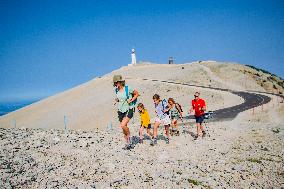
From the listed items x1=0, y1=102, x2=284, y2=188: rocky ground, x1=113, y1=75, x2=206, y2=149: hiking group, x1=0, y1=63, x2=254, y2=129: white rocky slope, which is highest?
x1=0, y1=63, x2=254, y2=129: white rocky slope

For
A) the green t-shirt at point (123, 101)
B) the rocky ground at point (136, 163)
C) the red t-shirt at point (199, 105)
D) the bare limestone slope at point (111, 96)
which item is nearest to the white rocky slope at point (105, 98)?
the bare limestone slope at point (111, 96)

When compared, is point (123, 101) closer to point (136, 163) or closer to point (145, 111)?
point (136, 163)

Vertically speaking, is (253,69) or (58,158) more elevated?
(253,69)

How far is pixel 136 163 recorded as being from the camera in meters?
11.4

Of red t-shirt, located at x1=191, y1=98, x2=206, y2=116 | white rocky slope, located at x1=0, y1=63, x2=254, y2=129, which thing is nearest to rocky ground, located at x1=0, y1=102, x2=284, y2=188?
red t-shirt, located at x1=191, y1=98, x2=206, y2=116

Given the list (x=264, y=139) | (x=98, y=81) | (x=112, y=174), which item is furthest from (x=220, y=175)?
(x=98, y=81)

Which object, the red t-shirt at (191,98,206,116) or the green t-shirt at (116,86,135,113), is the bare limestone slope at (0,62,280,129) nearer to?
the red t-shirt at (191,98,206,116)

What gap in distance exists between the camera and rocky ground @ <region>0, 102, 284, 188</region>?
945 cm

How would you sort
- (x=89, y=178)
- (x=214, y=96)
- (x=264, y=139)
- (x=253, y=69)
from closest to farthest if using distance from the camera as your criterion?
(x=89, y=178) < (x=264, y=139) < (x=214, y=96) < (x=253, y=69)

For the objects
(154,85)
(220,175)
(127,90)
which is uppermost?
(154,85)

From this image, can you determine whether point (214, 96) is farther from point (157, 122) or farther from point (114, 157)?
point (114, 157)

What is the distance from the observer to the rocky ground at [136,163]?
945cm

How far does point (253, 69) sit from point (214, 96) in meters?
53.7

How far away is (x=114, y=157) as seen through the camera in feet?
39.5
